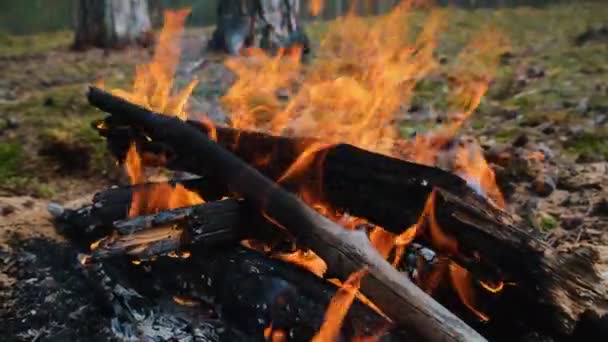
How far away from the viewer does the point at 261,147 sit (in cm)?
382

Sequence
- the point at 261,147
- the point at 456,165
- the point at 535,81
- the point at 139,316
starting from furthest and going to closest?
the point at 535,81 < the point at 456,165 < the point at 261,147 < the point at 139,316

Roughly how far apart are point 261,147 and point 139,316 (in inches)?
46.7

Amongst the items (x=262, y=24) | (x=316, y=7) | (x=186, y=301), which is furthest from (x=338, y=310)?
(x=316, y=7)

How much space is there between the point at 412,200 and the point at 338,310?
68 centimetres

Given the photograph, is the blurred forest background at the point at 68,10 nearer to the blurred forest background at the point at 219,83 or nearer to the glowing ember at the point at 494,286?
the blurred forest background at the point at 219,83

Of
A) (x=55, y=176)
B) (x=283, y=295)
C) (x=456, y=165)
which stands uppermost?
(x=456, y=165)

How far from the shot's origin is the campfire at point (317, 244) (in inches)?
106

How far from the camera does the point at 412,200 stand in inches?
122

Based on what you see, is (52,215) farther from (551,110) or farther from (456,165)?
(551,110)

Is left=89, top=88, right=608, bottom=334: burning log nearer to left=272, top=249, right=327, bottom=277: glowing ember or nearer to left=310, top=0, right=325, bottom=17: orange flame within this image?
left=272, top=249, right=327, bottom=277: glowing ember

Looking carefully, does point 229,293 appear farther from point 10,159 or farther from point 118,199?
point 10,159

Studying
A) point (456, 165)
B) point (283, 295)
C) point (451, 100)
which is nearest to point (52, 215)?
point (283, 295)

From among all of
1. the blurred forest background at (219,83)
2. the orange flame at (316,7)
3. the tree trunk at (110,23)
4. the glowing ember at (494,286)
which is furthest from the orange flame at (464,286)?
the orange flame at (316,7)

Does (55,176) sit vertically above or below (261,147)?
below
